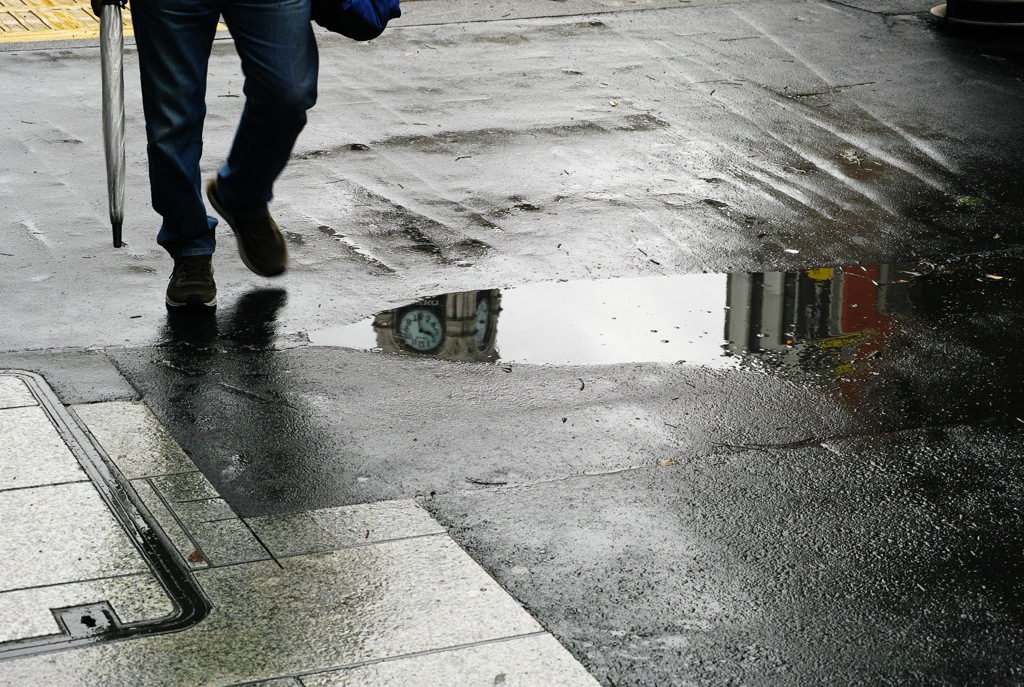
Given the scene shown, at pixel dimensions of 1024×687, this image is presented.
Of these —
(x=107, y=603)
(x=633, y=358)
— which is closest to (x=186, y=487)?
(x=107, y=603)

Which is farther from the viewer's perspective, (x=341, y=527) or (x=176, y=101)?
(x=176, y=101)

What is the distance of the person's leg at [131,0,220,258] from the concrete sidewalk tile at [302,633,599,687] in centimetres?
246

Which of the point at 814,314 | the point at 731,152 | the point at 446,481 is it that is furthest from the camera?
the point at 731,152

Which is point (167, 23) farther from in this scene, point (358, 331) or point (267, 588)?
point (267, 588)

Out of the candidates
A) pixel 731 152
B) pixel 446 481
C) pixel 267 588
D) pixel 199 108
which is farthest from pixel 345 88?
pixel 267 588

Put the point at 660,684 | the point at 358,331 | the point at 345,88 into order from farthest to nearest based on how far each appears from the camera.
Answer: the point at 345,88 < the point at 358,331 < the point at 660,684

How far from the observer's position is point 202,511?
352cm

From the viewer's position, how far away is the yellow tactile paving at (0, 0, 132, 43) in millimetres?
9820

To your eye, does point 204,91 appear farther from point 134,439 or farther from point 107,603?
point 107,603

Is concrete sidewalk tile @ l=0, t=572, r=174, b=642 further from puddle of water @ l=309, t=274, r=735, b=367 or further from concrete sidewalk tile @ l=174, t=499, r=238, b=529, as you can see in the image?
puddle of water @ l=309, t=274, r=735, b=367

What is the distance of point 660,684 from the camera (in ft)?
9.49

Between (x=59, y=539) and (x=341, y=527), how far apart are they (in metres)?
0.74

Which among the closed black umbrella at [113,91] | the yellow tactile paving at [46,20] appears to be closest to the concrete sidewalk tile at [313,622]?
the closed black umbrella at [113,91]

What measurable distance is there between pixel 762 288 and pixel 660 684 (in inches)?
112
